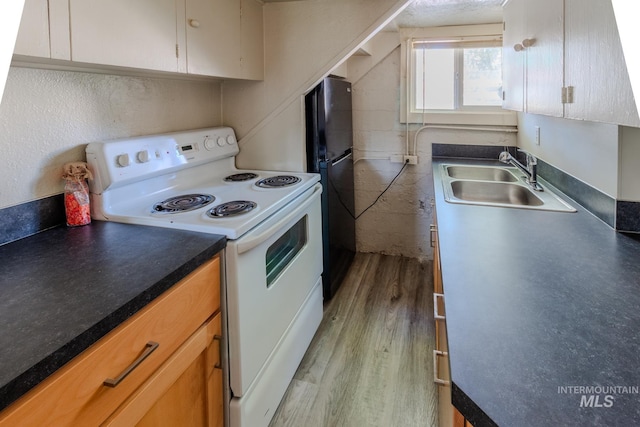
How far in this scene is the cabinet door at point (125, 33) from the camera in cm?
112

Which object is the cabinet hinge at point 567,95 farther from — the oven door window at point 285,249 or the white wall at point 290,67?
the oven door window at point 285,249

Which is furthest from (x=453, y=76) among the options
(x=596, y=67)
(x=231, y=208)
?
(x=231, y=208)

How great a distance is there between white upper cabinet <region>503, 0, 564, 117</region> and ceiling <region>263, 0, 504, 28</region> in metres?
0.29

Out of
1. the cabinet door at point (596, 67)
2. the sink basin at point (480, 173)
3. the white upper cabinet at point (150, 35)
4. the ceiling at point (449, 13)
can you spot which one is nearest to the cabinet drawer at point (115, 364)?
the white upper cabinet at point (150, 35)

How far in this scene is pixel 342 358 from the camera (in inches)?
82.0

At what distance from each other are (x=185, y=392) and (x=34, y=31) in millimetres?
1036

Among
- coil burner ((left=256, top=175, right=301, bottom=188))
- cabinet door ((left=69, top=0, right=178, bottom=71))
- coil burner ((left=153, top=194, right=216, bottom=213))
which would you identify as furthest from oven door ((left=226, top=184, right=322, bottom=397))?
cabinet door ((left=69, top=0, right=178, bottom=71))

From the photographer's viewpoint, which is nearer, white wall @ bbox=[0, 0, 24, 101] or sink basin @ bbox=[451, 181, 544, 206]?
white wall @ bbox=[0, 0, 24, 101]

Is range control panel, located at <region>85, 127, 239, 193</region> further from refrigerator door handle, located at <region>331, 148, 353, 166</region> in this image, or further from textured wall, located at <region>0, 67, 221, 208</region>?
refrigerator door handle, located at <region>331, 148, 353, 166</region>

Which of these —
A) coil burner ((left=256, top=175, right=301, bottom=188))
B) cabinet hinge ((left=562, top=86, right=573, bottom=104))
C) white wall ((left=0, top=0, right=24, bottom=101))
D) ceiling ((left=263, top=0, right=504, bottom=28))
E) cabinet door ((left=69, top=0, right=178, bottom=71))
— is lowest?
coil burner ((left=256, top=175, right=301, bottom=188))

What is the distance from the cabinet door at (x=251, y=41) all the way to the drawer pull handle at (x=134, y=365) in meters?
1.48

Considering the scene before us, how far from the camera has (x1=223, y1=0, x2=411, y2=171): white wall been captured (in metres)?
2.03

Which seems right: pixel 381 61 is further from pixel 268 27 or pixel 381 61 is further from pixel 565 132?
pixel 565 132

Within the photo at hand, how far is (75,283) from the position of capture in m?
0.92
